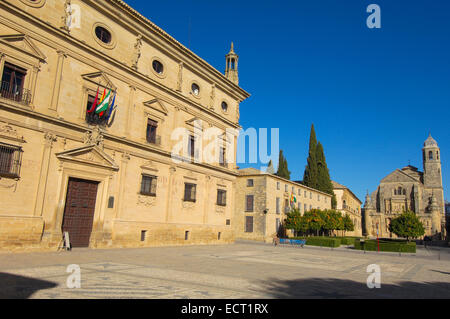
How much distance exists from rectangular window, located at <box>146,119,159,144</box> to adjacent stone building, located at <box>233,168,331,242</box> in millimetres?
19823

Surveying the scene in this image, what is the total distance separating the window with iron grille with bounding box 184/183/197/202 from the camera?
2730cm

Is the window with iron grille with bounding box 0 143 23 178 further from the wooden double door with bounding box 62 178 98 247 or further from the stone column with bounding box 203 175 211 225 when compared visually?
the stone column with bounding box 203 175 211 225

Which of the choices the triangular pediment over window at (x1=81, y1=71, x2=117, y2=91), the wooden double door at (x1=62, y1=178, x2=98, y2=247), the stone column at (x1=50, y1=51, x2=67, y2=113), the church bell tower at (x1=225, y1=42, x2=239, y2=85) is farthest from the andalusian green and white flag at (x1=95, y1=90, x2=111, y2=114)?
the church bell tower at (x1=225, y1=42, x2=239, y2=85)

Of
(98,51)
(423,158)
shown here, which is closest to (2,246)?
(98,51)

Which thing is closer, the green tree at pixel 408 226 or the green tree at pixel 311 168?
the green tree at pixel 408 226

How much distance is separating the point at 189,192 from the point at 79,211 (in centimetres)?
1018

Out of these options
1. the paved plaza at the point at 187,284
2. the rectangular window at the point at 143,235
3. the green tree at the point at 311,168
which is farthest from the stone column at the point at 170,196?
the green tree at the point at 311,168

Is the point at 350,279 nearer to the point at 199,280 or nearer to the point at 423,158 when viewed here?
the point at 199,280

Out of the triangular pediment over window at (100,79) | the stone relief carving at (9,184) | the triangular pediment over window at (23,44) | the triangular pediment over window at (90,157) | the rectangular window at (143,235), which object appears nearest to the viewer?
the stone relief carving at (9,184)

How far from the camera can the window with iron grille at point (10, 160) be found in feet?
51.0

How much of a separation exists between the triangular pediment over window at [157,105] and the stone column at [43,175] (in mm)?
8103

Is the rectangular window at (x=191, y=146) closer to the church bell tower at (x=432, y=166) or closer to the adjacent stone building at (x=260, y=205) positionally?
the adjacent stone building at (x=260, y=205)

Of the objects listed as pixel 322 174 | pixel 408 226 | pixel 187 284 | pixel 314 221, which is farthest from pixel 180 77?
pixel 322 174

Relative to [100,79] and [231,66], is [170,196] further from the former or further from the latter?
[231,66]
